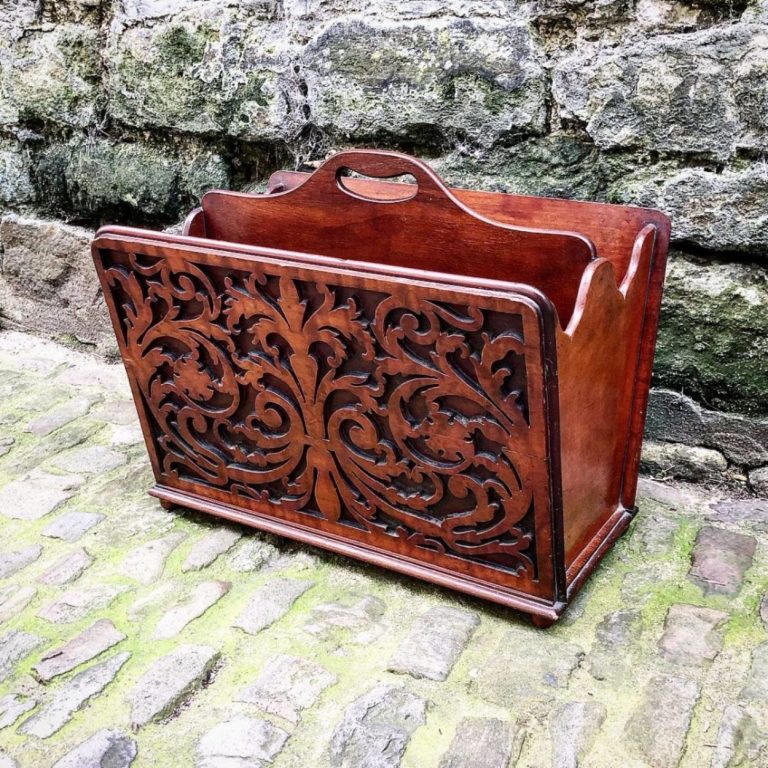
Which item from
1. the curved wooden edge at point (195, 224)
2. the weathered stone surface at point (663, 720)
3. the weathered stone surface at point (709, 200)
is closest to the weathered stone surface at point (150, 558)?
the curved wooden edge at point (195, 224)

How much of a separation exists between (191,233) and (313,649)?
0.88m

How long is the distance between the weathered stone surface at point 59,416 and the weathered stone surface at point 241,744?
1166mm

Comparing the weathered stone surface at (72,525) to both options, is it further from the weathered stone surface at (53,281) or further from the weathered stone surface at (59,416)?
the weathered stone surface at (53,281)

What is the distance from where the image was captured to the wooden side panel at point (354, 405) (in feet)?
4.41

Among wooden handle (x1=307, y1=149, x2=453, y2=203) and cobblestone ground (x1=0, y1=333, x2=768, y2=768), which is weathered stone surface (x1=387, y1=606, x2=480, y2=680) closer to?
cobblestone ground (x1=0, y1=333, x2=768, y2=768)

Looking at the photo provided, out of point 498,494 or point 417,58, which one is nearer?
point 498,494

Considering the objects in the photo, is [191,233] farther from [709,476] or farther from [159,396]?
[709,476]

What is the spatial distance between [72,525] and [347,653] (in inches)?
28.5

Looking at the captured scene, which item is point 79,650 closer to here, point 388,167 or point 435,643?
point 435,643

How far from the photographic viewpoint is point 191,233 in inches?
70.7

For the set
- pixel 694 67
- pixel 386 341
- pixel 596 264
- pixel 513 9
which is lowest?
pixel 386 341

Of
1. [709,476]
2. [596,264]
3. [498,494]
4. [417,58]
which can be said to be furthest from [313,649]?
[417,58]

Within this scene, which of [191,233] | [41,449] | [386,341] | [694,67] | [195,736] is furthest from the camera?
[41,449]

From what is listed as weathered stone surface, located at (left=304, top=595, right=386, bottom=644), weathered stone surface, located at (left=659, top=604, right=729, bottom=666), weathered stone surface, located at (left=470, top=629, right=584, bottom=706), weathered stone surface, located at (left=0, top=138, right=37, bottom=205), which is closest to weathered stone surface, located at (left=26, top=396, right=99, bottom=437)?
weathered stone surface, located at (left=0, top=138, right=37, bottom=205)
